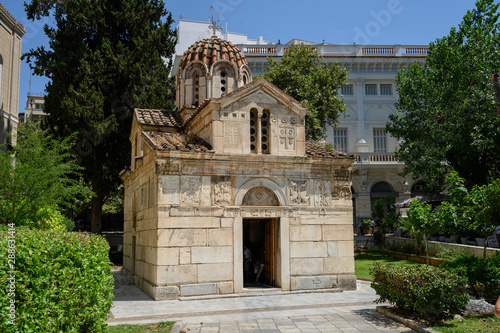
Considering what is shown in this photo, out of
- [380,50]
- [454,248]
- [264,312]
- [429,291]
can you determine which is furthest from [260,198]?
[380,50]

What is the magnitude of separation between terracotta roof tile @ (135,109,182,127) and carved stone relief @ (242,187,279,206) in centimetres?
508

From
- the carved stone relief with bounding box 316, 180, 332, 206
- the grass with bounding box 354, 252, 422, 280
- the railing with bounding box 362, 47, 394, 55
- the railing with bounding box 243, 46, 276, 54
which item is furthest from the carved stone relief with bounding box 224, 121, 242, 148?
the railing with bounding box 362, 47, 394, 55

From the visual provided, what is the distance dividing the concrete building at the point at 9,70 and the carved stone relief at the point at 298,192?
19005 millimetres

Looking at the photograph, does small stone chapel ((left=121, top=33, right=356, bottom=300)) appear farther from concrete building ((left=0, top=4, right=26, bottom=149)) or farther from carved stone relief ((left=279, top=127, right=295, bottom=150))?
concrete building ((left=0, top=4, right=26, bottom=149))

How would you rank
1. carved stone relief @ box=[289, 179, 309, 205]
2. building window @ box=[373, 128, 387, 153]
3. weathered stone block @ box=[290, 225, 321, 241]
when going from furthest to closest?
building window @ box=[373, 128, 387, 153] → carved stone relief @ box=[289, 179, 309, 205] → weathered stone block @ box=[290, 225, 321, 241]

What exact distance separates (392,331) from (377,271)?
203cm

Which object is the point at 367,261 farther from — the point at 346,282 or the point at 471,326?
the point at 471,326

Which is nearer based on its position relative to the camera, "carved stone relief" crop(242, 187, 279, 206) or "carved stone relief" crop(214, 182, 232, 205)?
"carved stone relief" crop(214, 182, 232, 205)

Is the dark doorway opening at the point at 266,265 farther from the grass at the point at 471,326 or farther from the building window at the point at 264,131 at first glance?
the grass at the point at 471,326

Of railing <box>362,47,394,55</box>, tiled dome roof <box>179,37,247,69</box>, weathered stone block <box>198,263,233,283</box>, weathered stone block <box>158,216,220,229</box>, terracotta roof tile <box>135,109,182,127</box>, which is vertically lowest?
weathered stone block <box>198,263,233,283</box>

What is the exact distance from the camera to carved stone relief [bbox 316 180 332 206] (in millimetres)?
14797

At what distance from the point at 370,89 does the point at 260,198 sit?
88.3 feet

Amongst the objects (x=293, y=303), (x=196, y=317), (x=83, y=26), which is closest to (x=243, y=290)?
(x=293, y=303)

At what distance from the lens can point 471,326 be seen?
921cm
